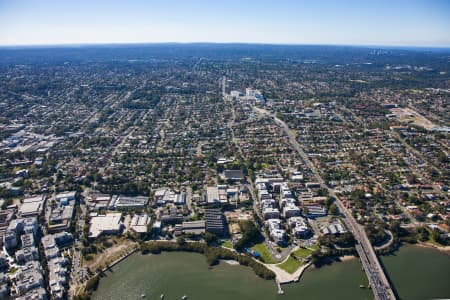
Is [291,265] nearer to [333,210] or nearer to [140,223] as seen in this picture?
[333,210]

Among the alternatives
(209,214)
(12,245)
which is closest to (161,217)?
(209,214)

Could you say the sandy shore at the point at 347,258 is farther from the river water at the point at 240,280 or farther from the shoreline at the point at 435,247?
the shoreline at the point at 435,247

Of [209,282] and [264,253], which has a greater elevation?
[264,253]

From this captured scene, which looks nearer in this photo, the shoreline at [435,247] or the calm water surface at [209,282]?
the calm water surface at [209,282]

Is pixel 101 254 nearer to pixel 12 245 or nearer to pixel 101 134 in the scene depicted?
pixel 12 245

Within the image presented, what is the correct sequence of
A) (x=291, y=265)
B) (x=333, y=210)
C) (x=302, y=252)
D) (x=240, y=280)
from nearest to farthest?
(x=240, y=280) < (x=291, y=265) < (x=302, y=252) < (x=333, y=210)

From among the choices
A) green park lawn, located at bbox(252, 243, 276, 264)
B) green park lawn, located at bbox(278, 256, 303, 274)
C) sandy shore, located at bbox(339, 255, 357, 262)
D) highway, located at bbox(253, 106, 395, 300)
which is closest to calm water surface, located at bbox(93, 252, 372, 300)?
sandy shore, located at bbox(339, 255, 357, 262)

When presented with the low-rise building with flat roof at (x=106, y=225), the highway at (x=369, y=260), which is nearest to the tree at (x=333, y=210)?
the highway at (x=369, y=260)

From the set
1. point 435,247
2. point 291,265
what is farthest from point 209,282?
point 435,247

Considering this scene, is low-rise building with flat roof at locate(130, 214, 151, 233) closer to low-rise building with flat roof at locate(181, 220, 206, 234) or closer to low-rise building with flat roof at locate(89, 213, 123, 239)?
low-rise building with flat roof at locate(89, 213, 123, 239)
